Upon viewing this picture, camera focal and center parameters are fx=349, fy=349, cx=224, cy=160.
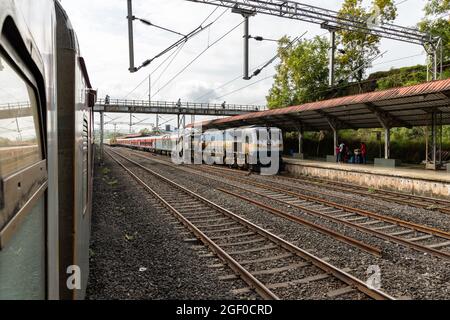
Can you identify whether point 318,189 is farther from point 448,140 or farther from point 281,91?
point 281,91

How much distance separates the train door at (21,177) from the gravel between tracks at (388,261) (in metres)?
4.62

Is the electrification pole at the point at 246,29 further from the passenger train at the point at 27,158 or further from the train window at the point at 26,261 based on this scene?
the train window at the point at 26,261

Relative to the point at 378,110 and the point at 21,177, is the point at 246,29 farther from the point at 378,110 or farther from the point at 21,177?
the point at 21,177

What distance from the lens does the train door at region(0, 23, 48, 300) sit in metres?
0.96

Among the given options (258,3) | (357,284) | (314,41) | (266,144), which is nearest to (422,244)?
(357,284)

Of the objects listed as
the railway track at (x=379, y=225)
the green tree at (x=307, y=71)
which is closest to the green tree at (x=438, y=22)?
the green tree at (x=307, y=71)

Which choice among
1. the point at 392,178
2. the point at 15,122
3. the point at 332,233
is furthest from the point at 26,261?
the point at 392,178

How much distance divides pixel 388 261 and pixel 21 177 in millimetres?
5954

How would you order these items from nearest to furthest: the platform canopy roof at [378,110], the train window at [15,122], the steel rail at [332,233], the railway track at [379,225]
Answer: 1. the train window at [15,122]
2. the steel rail at [332,233]
3. the railway track at [379,225]
4. the platform canopy roof at [378,110]

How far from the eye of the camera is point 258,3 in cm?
1449

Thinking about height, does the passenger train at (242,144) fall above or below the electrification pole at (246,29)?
below

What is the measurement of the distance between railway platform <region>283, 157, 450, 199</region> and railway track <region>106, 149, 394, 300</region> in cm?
826

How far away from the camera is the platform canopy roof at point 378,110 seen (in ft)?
43.4
